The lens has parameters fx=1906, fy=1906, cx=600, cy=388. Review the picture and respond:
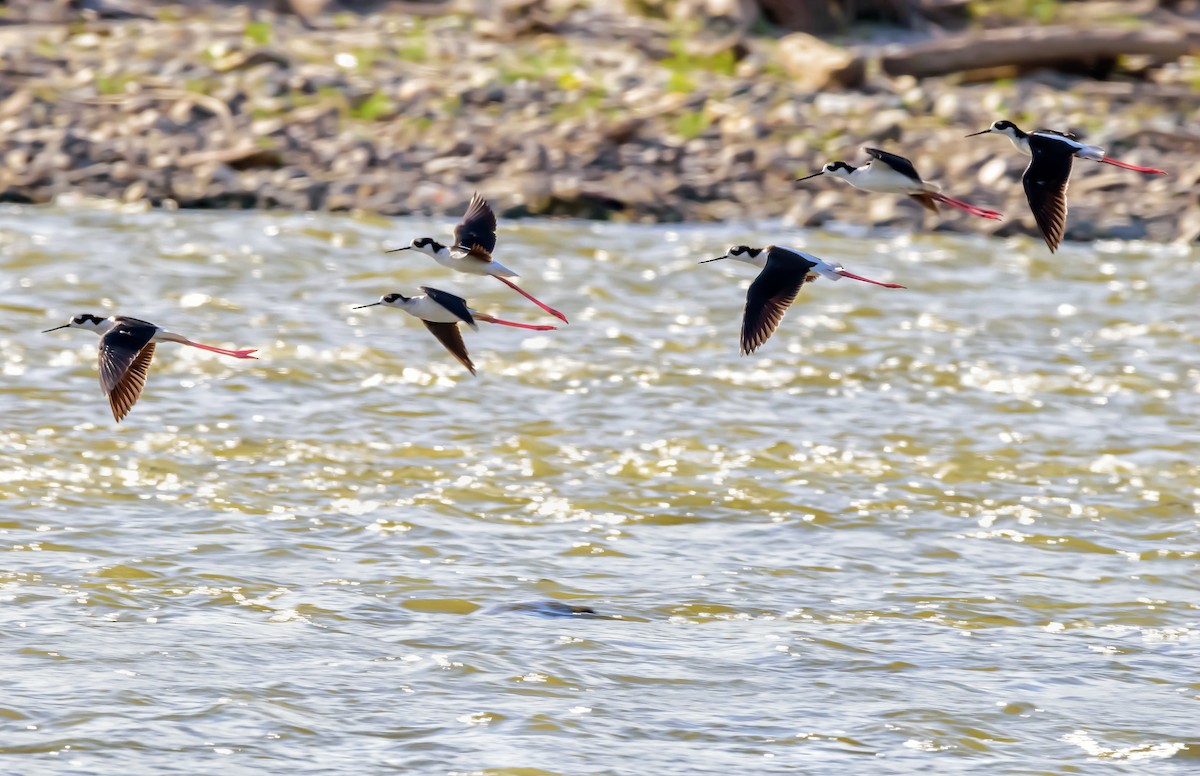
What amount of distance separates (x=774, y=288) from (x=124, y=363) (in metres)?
2.51

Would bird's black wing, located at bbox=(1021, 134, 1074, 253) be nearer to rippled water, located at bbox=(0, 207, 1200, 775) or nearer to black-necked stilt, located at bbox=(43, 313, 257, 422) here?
rippled water, located at bbox=(0, 207, 1200, 775)

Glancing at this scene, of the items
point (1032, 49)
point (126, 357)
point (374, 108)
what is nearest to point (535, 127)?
point (374, 108)

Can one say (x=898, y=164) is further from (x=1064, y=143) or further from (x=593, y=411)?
(x=593, y=411)

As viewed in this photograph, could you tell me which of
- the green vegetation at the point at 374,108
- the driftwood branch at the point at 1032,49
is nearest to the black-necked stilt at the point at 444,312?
the green vegetation at the point at 374,108

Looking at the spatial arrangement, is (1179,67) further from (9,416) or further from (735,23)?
(9,416)

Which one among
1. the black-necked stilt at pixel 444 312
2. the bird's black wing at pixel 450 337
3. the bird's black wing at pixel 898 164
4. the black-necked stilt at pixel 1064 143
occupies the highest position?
the black-necked stilt at pixel 1064 143

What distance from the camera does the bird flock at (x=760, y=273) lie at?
714 cm

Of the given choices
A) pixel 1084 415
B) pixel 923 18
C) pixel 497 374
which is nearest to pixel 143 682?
pixel 497 374

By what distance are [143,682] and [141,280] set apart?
7694mm

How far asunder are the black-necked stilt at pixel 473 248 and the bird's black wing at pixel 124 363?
3.75ft

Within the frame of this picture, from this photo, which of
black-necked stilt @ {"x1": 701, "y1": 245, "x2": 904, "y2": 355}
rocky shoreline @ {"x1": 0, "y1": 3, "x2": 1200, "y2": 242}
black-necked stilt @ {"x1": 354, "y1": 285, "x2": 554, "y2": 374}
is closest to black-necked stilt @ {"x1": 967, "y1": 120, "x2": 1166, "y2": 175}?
black-necked stilt @ {"x1": 701, "y1": 245, "x2": 904, "y2": 355}

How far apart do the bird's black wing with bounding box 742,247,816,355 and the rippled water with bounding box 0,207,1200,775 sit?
1354mm

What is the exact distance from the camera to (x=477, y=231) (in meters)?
8.41

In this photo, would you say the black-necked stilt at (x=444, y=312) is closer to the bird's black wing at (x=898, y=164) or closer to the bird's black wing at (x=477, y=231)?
the bird's black wing at (x=477, y=231)
